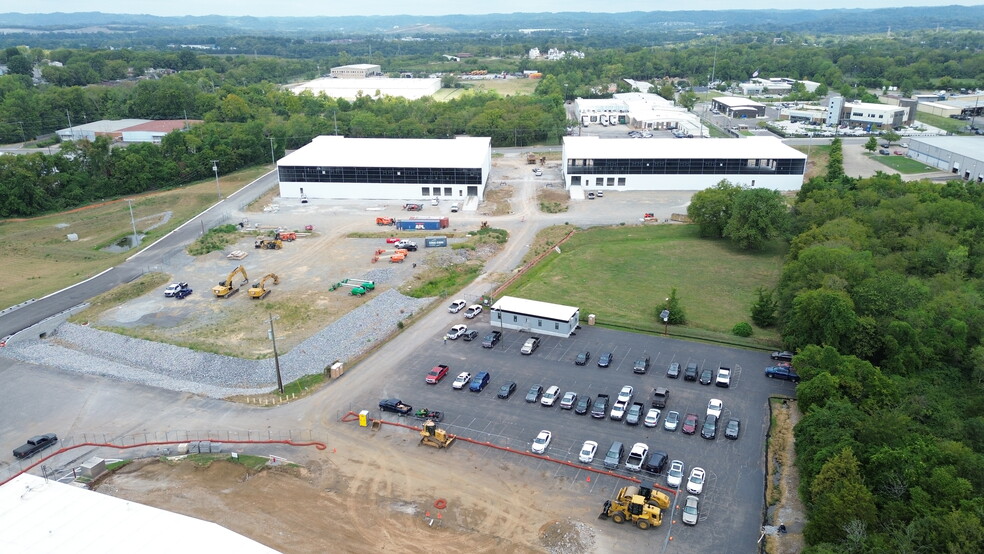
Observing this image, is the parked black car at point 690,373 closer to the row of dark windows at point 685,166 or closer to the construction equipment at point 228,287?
the construction equipment at point 228,287

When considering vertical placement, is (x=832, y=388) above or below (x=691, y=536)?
above

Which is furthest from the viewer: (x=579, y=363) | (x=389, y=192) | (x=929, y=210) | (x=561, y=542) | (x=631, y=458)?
(x=389, y=192)

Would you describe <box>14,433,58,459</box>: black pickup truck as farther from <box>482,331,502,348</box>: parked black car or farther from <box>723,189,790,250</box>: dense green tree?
<box>723,189,790,250</box>: dense green tree

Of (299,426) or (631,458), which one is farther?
(299,426)

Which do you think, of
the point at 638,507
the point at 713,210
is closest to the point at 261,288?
the point at 638,507

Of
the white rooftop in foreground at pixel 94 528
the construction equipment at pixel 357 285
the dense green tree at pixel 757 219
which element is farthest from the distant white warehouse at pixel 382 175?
the white rooftop in foreground at pixel 94 528

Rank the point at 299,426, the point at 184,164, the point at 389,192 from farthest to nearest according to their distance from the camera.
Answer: the point at 184,164 < the point at 389,192 < the point at 299,426

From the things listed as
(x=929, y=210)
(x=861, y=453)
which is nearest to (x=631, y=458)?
(x=861, y=453)

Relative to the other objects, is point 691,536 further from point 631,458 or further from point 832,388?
point 832,388
